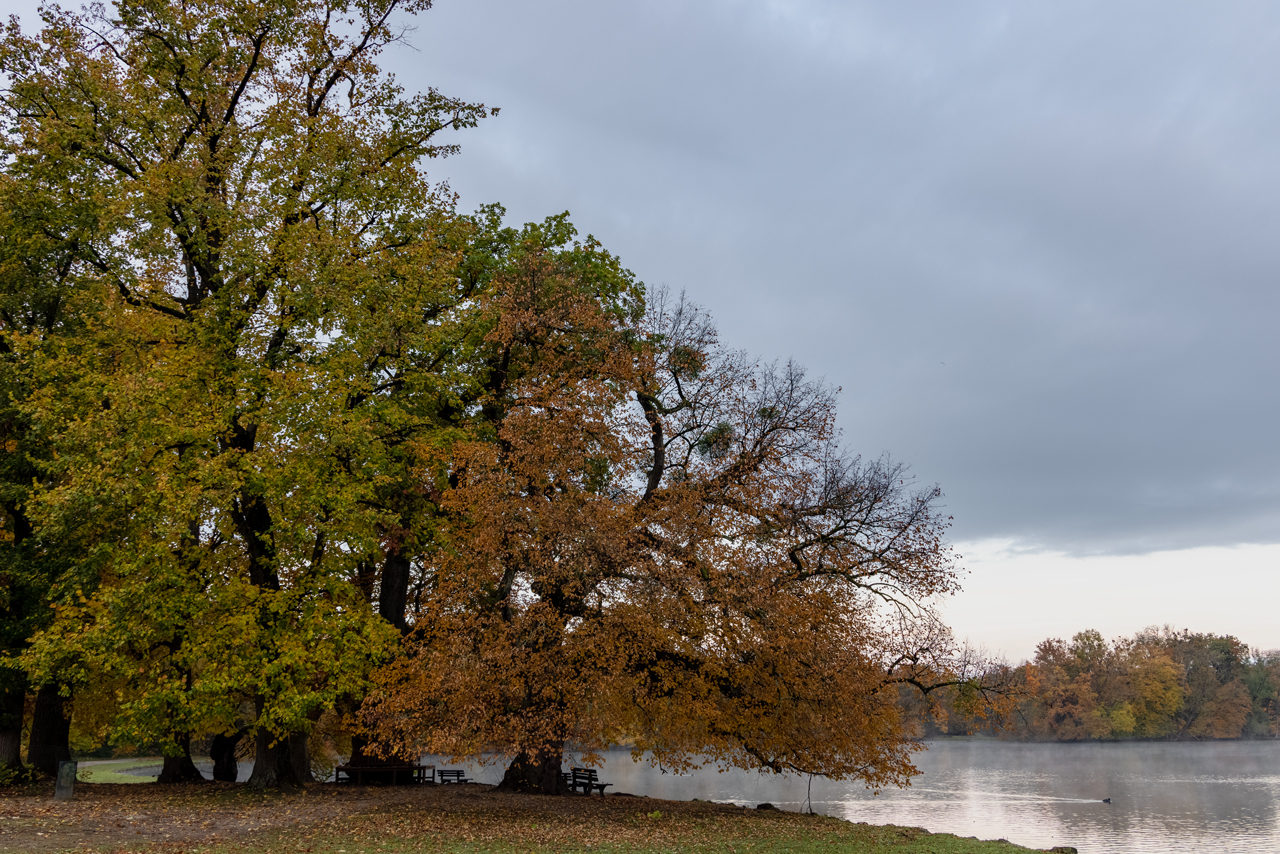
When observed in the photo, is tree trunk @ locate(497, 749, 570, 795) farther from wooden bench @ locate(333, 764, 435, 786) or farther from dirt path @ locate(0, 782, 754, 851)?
wooden bench @ locate(333, 764, 435, 786)

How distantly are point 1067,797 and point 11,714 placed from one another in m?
46.2

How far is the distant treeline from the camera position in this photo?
9612 cm

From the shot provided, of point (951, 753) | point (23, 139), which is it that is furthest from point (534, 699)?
point (951, 753)

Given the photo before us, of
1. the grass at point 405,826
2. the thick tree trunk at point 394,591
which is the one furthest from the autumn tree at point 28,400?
the thick tree trunk at point 394,591

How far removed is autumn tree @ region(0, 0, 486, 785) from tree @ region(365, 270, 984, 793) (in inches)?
92.4

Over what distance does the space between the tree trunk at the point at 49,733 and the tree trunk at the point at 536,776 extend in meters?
11.9

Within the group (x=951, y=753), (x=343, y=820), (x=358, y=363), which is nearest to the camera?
(x=343, y=820)

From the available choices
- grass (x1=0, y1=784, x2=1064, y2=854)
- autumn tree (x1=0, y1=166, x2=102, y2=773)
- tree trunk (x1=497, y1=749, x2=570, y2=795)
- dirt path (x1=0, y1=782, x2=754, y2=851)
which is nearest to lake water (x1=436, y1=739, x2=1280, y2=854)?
tree trunk (x1=497, y1=749, x2=570, y2=795)

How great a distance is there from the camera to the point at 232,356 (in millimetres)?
21516

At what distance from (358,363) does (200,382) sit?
377cm

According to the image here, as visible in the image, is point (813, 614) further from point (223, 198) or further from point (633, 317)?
point (223, 198)

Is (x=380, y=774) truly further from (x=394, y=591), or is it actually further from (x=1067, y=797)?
(x=1067, y=797)

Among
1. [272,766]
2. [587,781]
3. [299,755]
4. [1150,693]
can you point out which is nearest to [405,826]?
[272,766]

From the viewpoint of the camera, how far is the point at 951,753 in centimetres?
8775
